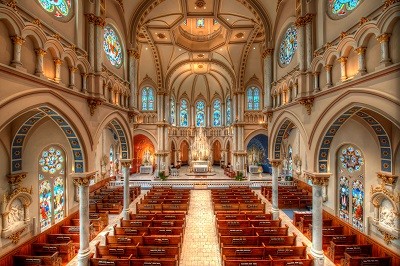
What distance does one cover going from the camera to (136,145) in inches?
1319

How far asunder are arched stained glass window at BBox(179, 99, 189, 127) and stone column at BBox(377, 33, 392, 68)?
112ft

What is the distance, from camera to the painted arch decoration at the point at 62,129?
986cm

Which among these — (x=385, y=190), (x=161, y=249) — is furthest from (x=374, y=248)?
(x=161, y=249)

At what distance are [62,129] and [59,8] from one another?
5646mm

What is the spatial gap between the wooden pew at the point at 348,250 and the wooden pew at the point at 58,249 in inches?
521

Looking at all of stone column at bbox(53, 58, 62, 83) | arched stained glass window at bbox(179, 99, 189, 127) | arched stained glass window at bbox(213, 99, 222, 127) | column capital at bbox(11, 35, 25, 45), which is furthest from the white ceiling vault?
column capital at bbox(11, 35, 25, 45)

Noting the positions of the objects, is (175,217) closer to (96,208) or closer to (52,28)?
(96,208)

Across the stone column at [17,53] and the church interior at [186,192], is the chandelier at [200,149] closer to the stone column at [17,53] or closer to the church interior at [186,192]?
the church interior at [186,192]

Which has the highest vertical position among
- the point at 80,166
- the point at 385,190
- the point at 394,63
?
the point at 394,63

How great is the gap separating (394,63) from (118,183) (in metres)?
25.7

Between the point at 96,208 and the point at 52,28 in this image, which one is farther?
the point at 96,208

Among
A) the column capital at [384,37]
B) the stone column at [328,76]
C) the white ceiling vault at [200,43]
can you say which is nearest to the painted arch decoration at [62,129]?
the stone column at [328,76]

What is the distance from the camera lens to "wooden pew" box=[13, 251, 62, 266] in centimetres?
922

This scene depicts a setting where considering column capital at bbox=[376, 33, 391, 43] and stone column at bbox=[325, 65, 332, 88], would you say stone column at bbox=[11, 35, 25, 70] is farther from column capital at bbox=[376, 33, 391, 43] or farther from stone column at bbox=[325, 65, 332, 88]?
stone column at bbox=[325, 65, 332, 88]
